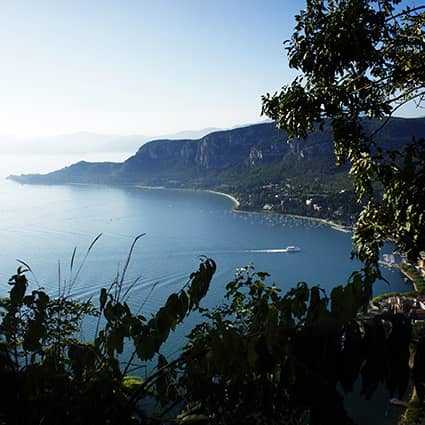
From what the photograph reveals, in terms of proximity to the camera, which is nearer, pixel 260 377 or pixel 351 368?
pixel 351 368

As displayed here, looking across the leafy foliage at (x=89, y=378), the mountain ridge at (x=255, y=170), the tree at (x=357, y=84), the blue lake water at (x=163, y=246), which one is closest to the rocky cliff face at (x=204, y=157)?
the mountain ridge at (x=255, y=170)

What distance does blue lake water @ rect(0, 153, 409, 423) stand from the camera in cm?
2117

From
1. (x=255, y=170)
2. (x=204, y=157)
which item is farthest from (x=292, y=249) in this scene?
(x=204, y=157)

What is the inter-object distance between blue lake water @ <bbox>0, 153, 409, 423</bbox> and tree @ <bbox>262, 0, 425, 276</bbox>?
1252 centimetres

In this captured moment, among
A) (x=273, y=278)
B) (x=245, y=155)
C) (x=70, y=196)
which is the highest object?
(x=245, y=155)

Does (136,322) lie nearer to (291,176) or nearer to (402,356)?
(402,356)

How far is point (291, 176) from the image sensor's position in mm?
63719

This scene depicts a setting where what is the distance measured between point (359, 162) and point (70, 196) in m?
66.3

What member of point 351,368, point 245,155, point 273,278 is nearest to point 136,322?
point 351,368

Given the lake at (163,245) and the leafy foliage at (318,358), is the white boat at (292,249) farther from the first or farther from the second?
the leafy foliage at (318,358)

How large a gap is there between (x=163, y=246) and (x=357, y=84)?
2769 centimetres

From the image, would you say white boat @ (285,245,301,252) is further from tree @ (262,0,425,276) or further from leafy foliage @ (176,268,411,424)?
leafy foliage @ (176,268,411,424)

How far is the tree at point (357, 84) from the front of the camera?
2.04 m

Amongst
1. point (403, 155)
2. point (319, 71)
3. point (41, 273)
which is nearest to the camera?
point (403, 155)
